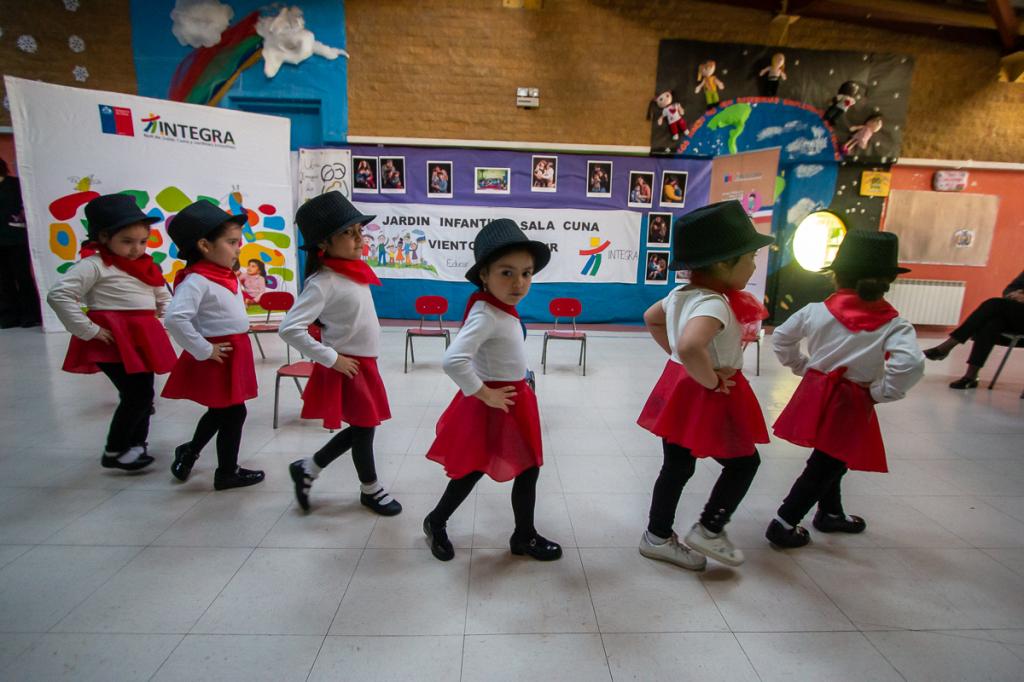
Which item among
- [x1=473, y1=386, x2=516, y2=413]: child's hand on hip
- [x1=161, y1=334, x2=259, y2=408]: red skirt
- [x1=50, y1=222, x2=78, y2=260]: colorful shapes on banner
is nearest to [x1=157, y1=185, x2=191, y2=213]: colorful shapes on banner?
[x1=50, y1=222, x2=78, y2=260]: colorful shapes on banner

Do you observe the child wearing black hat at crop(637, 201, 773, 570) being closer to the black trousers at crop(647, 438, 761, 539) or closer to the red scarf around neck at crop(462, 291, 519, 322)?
the black trousers at crop(647, 438, 761, 539)

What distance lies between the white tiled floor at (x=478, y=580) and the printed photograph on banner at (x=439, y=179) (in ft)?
13.8

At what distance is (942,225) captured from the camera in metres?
6.51

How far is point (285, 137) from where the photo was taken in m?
5.51

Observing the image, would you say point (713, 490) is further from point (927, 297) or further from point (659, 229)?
point (927, 297)

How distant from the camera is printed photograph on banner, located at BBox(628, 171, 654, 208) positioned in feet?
20.7

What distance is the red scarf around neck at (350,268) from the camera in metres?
1.79

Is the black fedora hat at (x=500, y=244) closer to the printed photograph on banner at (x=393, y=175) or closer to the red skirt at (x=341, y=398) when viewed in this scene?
the red skirt at (x=341, y=398)

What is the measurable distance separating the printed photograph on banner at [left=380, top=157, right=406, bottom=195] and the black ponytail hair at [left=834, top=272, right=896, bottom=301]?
548 cm

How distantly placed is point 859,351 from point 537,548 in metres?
1.36

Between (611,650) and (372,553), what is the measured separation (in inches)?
35.9

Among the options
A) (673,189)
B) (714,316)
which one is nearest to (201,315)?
(714,316)

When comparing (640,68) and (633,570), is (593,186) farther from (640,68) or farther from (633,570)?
(633,570)

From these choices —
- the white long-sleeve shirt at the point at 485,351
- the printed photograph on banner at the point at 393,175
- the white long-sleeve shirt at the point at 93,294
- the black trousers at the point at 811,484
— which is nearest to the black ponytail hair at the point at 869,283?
the black trousers at the point at 811,484
